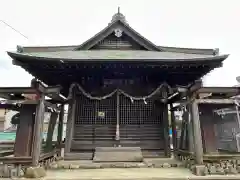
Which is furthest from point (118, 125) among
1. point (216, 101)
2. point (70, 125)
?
point (216, 101)

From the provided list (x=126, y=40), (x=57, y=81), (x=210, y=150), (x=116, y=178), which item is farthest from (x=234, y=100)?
(x=57, y=81)

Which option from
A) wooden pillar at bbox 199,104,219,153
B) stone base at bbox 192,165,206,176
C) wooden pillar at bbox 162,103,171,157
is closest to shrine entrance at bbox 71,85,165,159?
wooden pillar at bbox 162,103,171,157

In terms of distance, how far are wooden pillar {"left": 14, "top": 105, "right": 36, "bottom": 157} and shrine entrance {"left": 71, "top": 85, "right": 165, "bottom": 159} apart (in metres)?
1.94

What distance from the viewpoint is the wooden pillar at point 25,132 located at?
6422 millimetres

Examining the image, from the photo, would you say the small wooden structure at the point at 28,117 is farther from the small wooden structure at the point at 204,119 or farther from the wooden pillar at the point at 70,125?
the small wooden structure at the point at 204,119

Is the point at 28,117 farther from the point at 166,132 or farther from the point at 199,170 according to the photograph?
the point at 199,170

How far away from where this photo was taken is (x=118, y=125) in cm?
800

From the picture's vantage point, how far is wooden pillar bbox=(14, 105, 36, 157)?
642 cm

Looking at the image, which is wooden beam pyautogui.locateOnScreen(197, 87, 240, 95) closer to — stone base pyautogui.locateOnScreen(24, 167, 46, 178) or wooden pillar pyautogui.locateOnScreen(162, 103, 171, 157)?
wooden pillar pyautogui.locateOnScreen(162, 103, 171, 157)

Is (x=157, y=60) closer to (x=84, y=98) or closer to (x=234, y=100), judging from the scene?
(x=234, y=100)

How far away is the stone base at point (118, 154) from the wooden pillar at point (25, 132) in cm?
251

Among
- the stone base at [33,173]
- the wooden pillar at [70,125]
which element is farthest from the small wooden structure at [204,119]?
the stone base at [33,173]

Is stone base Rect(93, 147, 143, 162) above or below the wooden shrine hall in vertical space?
below

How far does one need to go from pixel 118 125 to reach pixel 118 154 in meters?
1.23
